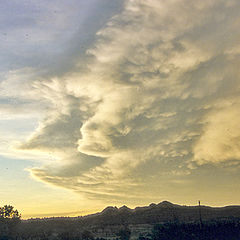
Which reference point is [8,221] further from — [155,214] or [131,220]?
[155,214]


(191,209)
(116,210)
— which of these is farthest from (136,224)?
(191,209)

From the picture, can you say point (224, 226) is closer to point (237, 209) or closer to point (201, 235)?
point (201, 235)

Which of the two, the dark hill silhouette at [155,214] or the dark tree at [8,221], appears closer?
the dark tree at [8,221]

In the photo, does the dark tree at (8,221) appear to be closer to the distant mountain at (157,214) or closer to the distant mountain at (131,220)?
the distant mountain at (131,220)

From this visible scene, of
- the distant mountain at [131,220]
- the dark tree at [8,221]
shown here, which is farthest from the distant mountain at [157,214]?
the dark tree at [8,221]

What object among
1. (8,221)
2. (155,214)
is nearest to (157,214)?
(155,214)

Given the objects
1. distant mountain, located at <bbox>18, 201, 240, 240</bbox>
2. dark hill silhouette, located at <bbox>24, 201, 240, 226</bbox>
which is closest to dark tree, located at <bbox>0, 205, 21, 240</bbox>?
distant mountain, located at <bbox>18, 201, 240, 240</bbox>

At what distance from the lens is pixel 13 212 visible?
315ft

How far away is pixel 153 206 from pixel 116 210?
12633mm

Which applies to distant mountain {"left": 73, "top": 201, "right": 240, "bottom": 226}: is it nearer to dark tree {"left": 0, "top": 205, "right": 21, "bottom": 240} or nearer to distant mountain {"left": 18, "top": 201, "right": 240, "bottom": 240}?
distant mountain {"left": 18, "top": 201, "right": 240, "bottom": 240}

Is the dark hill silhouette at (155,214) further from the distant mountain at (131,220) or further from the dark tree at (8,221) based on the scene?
the dark tree at (8,221)

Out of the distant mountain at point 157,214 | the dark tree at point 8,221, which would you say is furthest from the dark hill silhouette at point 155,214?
the dark tree at point 8,221

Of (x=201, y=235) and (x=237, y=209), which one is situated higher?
(x=237, y=209)

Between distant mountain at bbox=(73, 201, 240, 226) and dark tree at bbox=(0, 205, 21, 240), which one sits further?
distant mountain at bbox=(73, 201, 240, 226)
